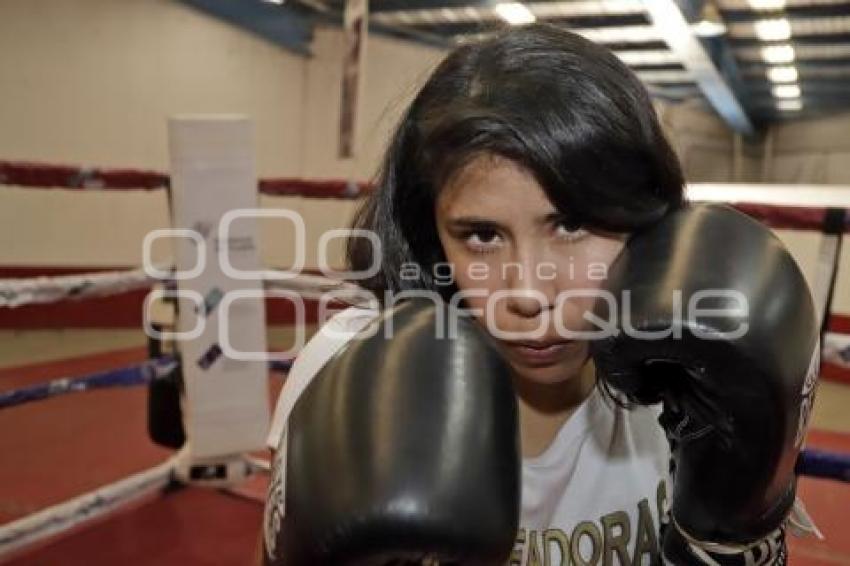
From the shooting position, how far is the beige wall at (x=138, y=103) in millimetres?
4039

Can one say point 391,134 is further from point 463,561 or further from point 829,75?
point 829,75

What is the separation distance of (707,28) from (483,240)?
20.2ft

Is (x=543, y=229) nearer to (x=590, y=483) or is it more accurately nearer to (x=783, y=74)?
(x=590, y=483)

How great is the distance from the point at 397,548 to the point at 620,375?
0.86ft

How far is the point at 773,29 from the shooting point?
21.2 feet

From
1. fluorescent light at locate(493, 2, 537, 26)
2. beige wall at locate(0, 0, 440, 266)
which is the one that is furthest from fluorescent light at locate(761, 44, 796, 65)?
beige wall at locate(0, 0, 440, 266)

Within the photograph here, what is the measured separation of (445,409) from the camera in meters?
0.48

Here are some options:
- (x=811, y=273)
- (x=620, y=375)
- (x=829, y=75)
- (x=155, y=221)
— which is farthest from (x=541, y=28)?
Answer: (x=829, y=75)

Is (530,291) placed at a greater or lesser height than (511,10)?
lesser

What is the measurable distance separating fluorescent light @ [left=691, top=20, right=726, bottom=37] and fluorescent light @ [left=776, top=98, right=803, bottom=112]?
2651 millimetres

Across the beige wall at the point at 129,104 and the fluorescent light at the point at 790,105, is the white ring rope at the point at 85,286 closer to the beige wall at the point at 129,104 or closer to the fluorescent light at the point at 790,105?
the beige wall at the point at 129,104

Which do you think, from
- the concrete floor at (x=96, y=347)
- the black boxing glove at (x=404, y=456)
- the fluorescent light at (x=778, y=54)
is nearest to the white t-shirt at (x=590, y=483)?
the black boxing glove at (x=404, y=456)

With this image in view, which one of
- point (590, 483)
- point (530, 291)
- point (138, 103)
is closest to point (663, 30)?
point (138, 103)

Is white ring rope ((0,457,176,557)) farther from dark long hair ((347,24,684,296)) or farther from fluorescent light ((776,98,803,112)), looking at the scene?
fluorescent light ((776,98,803,112))
